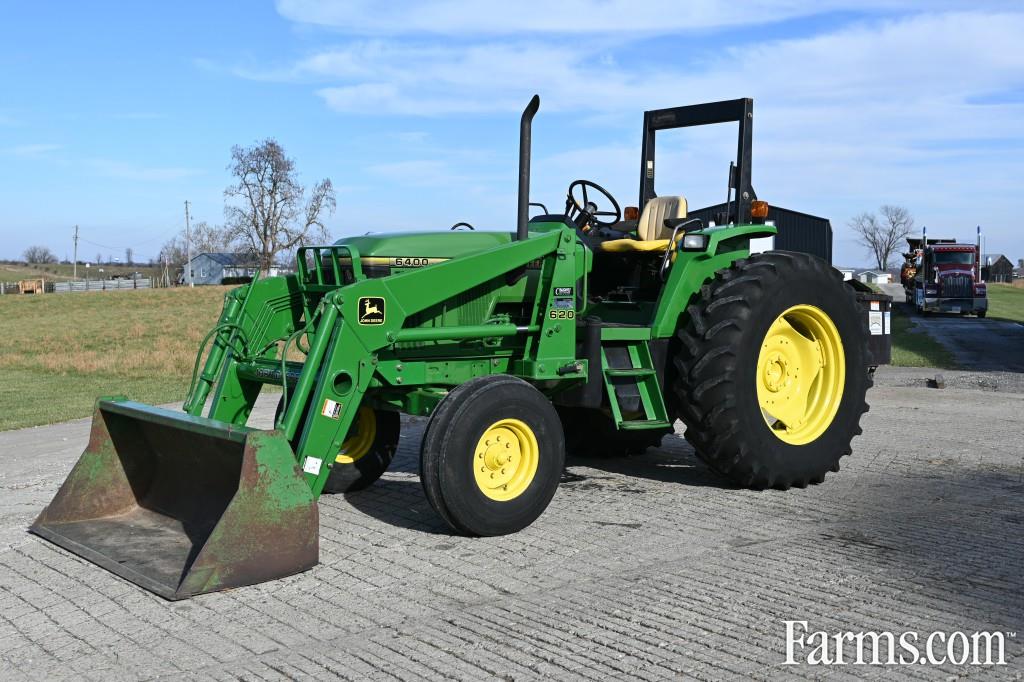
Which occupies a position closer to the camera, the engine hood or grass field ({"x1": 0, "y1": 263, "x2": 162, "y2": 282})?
the engine hood

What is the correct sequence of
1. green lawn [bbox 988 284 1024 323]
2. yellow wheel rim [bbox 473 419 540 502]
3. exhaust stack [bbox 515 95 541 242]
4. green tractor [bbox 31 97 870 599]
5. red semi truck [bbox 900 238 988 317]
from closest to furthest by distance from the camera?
green tractor [bbox 31 97 870 599]
yellow wheel rim [bbox 473 419 540 502]
exhaust stack [bbox 515 95 541 242]
red semi truck [bbox 900 238 988 317]
green lawn [bbox 988 284 1024 323]

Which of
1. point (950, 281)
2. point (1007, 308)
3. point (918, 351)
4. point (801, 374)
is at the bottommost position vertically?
point (918, 351)

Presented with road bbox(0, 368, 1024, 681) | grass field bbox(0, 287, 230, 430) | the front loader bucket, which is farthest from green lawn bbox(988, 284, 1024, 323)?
the front loader bucket

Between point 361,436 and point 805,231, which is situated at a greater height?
point 805,231

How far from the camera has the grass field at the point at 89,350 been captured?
582 inches

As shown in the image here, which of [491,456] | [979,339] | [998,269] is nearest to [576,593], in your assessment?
[491,456]

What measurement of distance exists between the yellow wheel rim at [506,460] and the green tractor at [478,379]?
1cm

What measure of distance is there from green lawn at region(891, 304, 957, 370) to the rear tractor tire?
12.5m

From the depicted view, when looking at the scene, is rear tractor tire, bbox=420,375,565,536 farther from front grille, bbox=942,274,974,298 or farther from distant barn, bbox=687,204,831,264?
front grille, bbox=942,274,974,298

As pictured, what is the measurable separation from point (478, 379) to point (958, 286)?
3344 cm

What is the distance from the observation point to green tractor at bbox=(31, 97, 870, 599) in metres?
5.54

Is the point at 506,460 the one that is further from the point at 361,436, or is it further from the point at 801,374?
the point at 801,374

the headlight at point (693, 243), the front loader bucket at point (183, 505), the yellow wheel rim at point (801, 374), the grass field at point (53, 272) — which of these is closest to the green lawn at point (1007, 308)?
the yellow wheel rim at point (801, 374)

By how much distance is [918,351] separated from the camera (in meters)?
20.2
